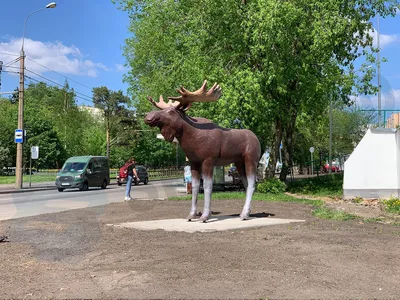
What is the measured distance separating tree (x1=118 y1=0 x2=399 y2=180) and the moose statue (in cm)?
778

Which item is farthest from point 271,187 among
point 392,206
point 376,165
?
point 392,206

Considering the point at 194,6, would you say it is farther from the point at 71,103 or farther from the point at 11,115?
the point at 71,103

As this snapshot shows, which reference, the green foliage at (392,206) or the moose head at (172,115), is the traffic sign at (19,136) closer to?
the moose head at (172,115)

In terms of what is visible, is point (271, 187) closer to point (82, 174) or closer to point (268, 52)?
point (268, 52)

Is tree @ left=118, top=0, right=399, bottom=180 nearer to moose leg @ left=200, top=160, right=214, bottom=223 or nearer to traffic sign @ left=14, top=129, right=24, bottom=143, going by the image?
moose leg @ left=200, top=160, right=214, bottom=223

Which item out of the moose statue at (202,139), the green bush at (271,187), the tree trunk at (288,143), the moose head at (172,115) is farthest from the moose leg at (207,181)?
the tree trunk at (288,143)

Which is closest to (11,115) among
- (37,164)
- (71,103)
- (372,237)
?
(37,164)

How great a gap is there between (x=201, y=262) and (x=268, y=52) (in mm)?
14598

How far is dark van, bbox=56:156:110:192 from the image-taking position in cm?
2775

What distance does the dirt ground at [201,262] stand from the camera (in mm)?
5473

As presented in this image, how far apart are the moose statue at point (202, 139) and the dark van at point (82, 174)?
707 inches

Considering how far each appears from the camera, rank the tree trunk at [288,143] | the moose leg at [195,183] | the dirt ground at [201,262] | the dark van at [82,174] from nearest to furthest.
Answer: the dirt ground at [201,262] < the moose leg at [195,183] < the tree trunk at [288,143] < the dark van at [82,174]

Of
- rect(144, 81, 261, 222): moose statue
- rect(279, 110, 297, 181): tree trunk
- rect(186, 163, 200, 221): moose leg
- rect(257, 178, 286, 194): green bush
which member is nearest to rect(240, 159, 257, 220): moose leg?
rect(144, 81, 261, 222): moose statue

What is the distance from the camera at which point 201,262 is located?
6801 millimetres
